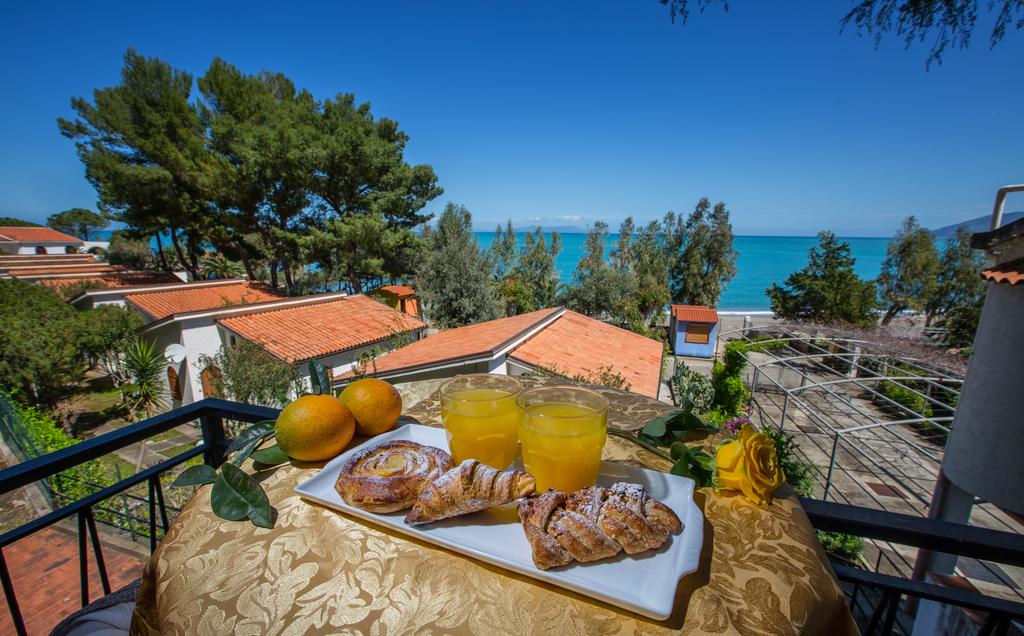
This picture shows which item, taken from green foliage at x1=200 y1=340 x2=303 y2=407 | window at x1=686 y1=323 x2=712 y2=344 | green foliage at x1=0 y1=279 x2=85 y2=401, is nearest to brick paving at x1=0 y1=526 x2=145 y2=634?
green foliage at x1=200 y1=340 x2=303 y2=407

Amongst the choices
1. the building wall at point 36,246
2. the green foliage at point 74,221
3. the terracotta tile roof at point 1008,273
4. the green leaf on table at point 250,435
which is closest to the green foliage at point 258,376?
the green leaf on table at point 250,435

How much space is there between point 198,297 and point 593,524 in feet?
56.9

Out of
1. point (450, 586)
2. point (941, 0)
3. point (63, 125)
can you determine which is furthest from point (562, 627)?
point (63, 125)

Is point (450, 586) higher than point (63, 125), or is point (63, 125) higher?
point (63, 125)

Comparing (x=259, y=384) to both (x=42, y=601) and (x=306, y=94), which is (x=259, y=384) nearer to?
(x=42, y=601)

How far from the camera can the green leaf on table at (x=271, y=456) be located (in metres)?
1.12

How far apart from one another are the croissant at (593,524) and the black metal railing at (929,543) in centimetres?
58

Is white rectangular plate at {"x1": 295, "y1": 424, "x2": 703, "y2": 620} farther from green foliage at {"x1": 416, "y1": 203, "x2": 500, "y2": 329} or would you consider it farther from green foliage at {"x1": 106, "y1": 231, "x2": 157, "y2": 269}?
green foliage at {"x1": 106, "y1": 231, "x2": 157, "y2": 269}

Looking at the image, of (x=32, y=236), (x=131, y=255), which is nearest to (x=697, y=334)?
(x=131, y=255)

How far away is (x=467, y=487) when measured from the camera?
838 mm

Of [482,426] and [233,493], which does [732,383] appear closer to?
[482,426]

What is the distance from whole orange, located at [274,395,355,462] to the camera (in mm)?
1104

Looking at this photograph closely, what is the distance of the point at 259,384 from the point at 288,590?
9.57 meters

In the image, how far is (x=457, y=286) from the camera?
16.1 meters
